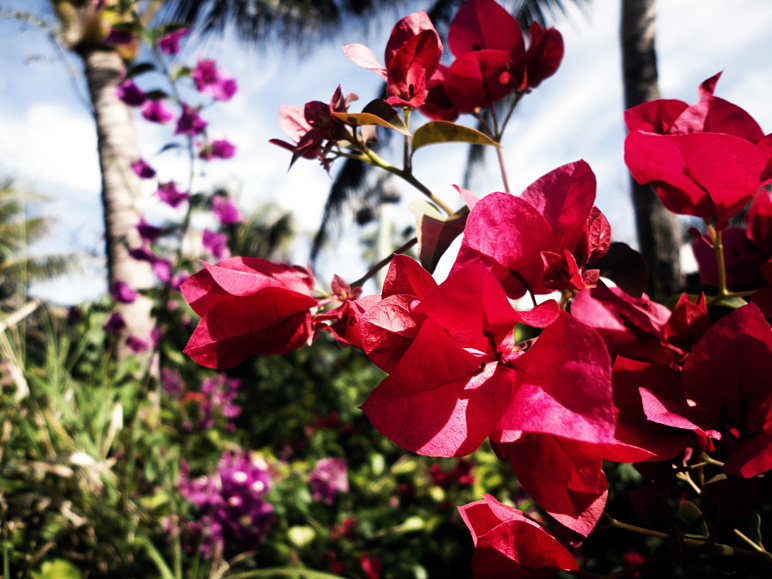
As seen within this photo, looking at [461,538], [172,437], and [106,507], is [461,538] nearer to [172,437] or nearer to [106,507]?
[106,507]

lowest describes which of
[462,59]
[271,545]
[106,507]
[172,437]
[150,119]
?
[172,437]

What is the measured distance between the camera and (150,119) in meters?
1.47

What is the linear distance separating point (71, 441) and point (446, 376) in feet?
4.10

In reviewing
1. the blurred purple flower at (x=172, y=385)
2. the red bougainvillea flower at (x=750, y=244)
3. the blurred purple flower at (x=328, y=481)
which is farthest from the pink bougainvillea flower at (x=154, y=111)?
the red bougainvillea flower at (x=750, y=244)

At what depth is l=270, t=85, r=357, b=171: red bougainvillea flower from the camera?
0.83 feet

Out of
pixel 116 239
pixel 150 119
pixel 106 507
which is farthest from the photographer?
pixel 116 239

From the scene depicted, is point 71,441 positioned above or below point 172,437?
above

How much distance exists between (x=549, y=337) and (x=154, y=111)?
1630mm

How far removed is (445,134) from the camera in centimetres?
27

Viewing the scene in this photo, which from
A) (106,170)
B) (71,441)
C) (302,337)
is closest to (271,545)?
(71,441)

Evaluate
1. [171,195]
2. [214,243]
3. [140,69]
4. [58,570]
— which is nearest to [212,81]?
[140,69]

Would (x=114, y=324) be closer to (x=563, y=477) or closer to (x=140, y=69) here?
(x=140, y=69)

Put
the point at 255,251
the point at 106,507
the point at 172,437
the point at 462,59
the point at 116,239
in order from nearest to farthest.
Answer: the point at 462,59 → the point at 106,507 → the point at 172,437 → the point at 116,239 → the point at 255,251

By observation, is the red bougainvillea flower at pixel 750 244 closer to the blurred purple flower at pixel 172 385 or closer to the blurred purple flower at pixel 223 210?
the blurred purple flower at pixel 223 210
